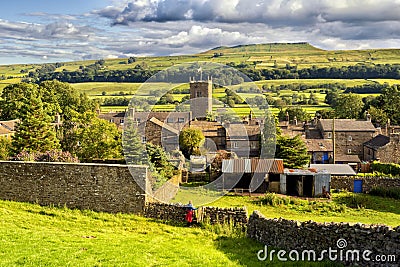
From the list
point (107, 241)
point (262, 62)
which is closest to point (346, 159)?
point (107, 241)

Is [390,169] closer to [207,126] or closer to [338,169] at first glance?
[338,169]

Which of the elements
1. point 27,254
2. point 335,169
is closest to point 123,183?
point 27,254

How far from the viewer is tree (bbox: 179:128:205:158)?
142 feet

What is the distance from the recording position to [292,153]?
1485 inches

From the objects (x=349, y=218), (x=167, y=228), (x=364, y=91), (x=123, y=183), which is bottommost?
(x=349, y=218)

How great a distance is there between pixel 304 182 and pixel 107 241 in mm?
21431

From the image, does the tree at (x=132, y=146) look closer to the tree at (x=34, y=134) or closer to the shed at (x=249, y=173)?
the tree at (x=34, y=134)

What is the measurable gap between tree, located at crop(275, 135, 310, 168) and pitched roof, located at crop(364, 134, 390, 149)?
15952 mm

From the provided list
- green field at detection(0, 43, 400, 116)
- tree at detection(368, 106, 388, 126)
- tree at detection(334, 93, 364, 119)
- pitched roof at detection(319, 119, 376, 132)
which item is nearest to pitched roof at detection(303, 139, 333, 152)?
pitched roof at detection(319, 119, 376, 132)

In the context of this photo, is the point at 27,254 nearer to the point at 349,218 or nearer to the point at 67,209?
the point at 67,209

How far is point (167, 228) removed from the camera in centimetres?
1441

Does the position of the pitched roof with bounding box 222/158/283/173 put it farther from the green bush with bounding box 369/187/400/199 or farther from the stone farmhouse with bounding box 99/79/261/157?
the stone farmhouse with bounding box 99/79/261/157

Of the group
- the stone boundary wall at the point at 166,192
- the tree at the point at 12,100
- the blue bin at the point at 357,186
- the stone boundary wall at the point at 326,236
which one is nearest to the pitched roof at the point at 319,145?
the blue bin at the point at 357,186

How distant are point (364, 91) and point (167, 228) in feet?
404
